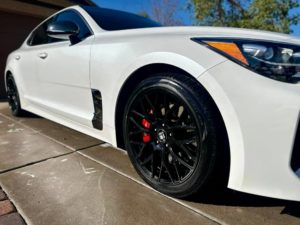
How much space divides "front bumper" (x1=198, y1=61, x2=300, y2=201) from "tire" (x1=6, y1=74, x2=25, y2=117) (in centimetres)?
347

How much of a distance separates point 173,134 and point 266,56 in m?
0.72

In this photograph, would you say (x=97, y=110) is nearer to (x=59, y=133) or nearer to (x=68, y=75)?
(x=68, y=75)

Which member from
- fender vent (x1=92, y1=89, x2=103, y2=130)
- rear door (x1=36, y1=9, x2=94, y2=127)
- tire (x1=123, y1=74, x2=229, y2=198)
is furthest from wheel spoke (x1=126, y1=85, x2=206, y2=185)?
rear door (x1=36, y1=9, x2=94, y2=127)

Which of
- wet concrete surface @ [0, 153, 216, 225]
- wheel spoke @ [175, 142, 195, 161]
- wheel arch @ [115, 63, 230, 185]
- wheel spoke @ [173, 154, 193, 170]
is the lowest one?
wet concrete surface @ [0, 153, 216, 225]

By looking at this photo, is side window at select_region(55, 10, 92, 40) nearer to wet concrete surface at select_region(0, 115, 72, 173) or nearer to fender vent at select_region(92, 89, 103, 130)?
fender vent at select_region(92, 89, 103, 130)

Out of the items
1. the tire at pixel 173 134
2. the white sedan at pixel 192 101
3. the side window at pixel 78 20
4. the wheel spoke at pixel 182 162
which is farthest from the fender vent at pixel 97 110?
the wheel spoke at pixel 182 162

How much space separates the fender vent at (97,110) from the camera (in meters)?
2.32

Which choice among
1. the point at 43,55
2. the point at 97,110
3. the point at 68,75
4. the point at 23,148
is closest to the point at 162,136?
the point at 97,110

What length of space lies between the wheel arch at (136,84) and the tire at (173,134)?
37 mm

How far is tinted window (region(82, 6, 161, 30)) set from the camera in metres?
Result: 2.65

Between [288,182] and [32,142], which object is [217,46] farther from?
[32,142]

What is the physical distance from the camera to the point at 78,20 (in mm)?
2783

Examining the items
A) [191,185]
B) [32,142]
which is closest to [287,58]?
[191,185]

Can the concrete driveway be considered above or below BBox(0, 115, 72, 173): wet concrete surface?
above
